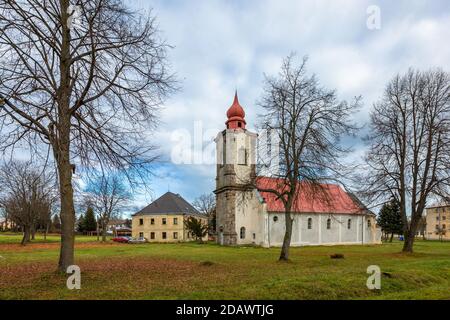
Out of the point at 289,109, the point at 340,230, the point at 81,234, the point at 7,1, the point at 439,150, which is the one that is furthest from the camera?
the point at 81,234

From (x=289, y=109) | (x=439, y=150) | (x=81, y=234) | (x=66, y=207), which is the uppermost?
(x=289, y=109)

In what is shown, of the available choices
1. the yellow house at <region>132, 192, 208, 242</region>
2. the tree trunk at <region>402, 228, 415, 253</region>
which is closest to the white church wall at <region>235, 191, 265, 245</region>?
the tree trunk at <region>402, 228, 415, 253</region>

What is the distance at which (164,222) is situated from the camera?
215ft

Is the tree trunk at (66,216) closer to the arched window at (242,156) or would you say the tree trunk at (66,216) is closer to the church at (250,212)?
the church at (250,212)

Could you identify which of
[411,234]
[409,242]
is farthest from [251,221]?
[411,234]

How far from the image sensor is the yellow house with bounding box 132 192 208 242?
64938 millimetres

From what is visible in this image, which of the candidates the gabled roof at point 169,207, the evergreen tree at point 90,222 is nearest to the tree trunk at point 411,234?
the gabled roof at point 169,207

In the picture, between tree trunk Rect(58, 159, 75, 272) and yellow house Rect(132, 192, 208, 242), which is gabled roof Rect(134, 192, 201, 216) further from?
tree trunk Rect(58, 159, 75, 272)

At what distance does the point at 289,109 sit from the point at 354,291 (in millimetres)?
14128

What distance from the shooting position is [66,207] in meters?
12.7

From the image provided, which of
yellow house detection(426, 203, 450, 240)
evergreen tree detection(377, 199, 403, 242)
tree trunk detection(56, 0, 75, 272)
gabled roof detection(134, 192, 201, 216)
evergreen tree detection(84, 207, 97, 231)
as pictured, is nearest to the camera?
tree trunk detection(56, 0, 75, 272)
